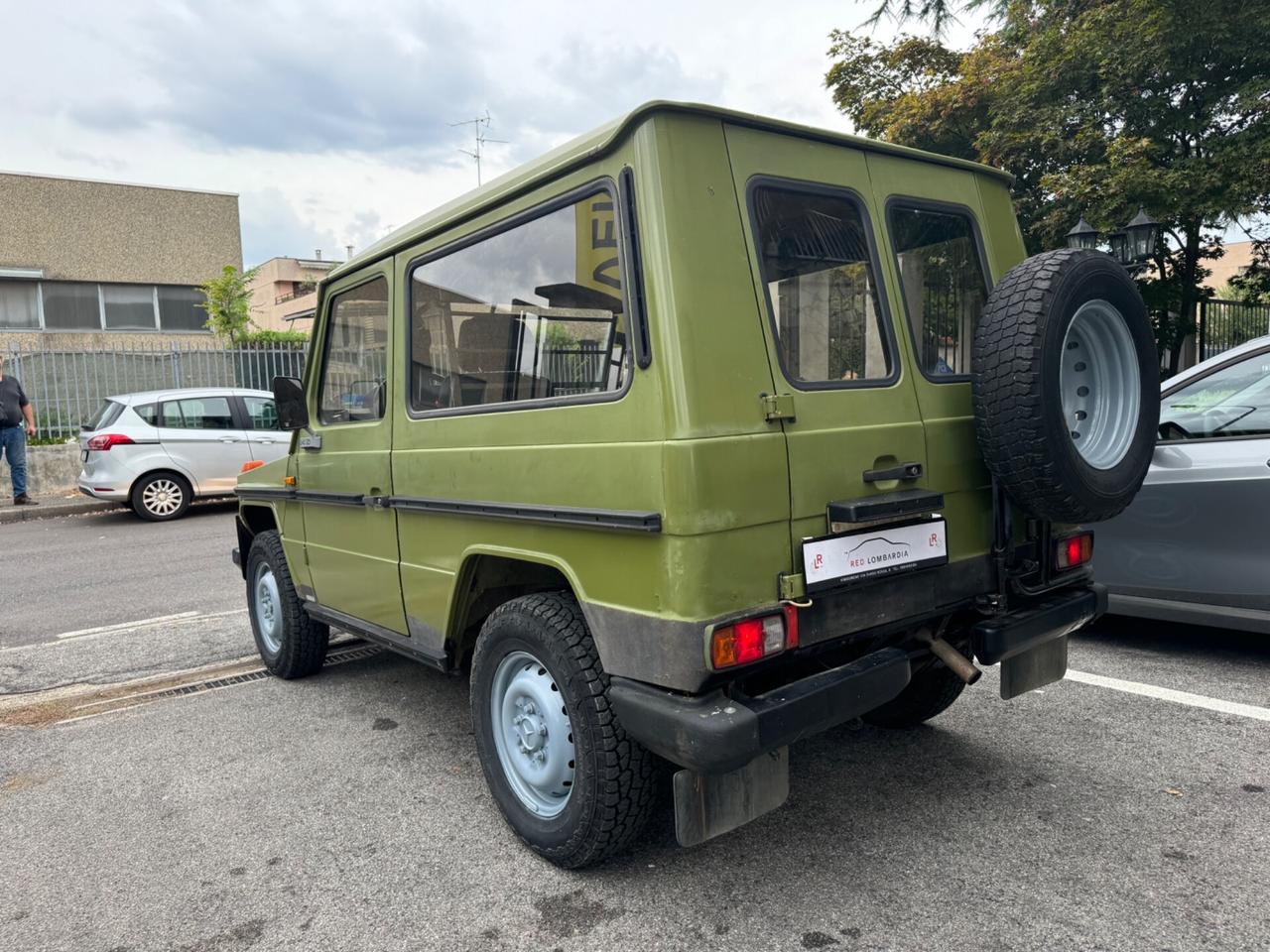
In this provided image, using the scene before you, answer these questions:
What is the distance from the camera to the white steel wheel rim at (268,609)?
481 cm

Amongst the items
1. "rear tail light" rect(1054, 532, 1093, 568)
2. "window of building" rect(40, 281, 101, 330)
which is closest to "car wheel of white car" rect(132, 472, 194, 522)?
"rear tail light" rect(1054, 532, 1093, 568)

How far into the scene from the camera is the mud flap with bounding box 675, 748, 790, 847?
235 cm

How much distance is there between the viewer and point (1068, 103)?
40.7ft

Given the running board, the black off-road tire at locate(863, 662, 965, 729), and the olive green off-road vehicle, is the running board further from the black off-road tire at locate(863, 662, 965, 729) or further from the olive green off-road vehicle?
the black off-road tire at locate(863, 662, 965, 729)

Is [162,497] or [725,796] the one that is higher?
[162,497]

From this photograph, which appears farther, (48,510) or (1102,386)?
(48,510)

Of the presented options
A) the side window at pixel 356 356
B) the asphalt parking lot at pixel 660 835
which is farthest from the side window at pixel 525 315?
the asphalt parking lot at pixel 660 835

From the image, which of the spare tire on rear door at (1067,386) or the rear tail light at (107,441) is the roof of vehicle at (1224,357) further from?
the rear tail light at (107,441)

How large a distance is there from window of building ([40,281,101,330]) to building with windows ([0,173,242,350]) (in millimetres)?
21

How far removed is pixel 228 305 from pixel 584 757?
2064 centimetres

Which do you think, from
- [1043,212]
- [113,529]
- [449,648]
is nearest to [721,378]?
[449,648]

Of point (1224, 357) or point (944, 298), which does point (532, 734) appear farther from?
point (1224, 357)

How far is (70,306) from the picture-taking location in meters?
20.7

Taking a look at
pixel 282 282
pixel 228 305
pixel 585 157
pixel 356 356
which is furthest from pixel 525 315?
pixel 282 282
